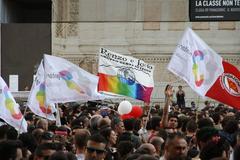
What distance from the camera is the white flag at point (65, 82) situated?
52.0 ft

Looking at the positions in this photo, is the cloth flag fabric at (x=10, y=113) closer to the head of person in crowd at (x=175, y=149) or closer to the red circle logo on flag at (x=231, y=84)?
the red circle logo on flag at (x=231, y=84)

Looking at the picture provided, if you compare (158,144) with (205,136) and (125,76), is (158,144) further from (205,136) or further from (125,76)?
(125,76)

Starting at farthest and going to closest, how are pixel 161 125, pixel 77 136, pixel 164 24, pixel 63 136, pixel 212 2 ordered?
pixel 164 24, pixel 212 2, pixel 161 125, pixel 63 136, pixel 77 136

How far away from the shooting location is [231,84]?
14.5 meters

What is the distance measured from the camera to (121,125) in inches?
537

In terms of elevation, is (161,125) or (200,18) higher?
(200,18)

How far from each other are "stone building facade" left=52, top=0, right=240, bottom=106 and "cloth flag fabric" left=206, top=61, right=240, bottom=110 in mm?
19746

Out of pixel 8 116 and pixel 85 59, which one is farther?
pixel 85 59

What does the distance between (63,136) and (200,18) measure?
2181 centimetres

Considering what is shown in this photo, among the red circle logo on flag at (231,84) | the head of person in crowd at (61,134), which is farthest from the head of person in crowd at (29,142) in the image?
the red circle logo on flag at (231,84)

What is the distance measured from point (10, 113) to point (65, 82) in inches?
104

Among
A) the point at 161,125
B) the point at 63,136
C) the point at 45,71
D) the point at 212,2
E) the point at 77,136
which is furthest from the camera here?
the point at 212,2

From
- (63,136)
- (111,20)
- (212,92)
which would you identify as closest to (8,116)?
(63,136)

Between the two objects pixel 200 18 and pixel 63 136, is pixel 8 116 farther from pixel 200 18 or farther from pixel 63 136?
pixel 200 18
